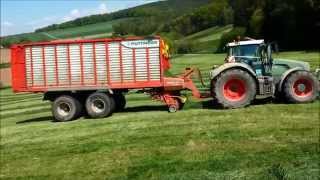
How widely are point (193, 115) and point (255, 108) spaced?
63.4 inches

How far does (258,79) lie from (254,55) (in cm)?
71

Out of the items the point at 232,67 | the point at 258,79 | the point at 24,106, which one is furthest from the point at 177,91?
the point at 24,106

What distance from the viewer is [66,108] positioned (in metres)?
17.4

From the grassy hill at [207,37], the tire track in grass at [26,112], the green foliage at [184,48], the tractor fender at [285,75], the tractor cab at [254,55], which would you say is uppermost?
the grassy hill at [207,37]

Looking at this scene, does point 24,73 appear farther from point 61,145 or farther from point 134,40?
point 61,145

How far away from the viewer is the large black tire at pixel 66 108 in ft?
56.7

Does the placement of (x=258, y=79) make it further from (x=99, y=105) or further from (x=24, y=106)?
(x=24, y=106)

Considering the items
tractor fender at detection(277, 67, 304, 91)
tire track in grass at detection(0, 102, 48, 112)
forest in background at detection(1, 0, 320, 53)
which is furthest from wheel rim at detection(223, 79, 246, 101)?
forest in background at detection(1, 0, 320, 53)

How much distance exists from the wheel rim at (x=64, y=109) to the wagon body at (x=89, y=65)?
1.45 ft

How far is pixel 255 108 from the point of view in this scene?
15.8 metres

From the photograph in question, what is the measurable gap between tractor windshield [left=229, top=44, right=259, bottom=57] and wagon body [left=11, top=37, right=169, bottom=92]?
189cm

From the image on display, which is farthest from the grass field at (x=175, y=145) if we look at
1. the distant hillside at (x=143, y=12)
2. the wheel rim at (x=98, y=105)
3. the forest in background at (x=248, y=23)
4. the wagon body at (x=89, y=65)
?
the distant hillside at (x=143, y=12)

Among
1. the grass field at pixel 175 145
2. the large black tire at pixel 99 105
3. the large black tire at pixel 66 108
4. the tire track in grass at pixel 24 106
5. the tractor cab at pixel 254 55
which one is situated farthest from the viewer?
the tire track in grass at pixel 24 106

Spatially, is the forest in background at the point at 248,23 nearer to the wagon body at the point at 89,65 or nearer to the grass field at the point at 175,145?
the wagon body at the point at 89,65
